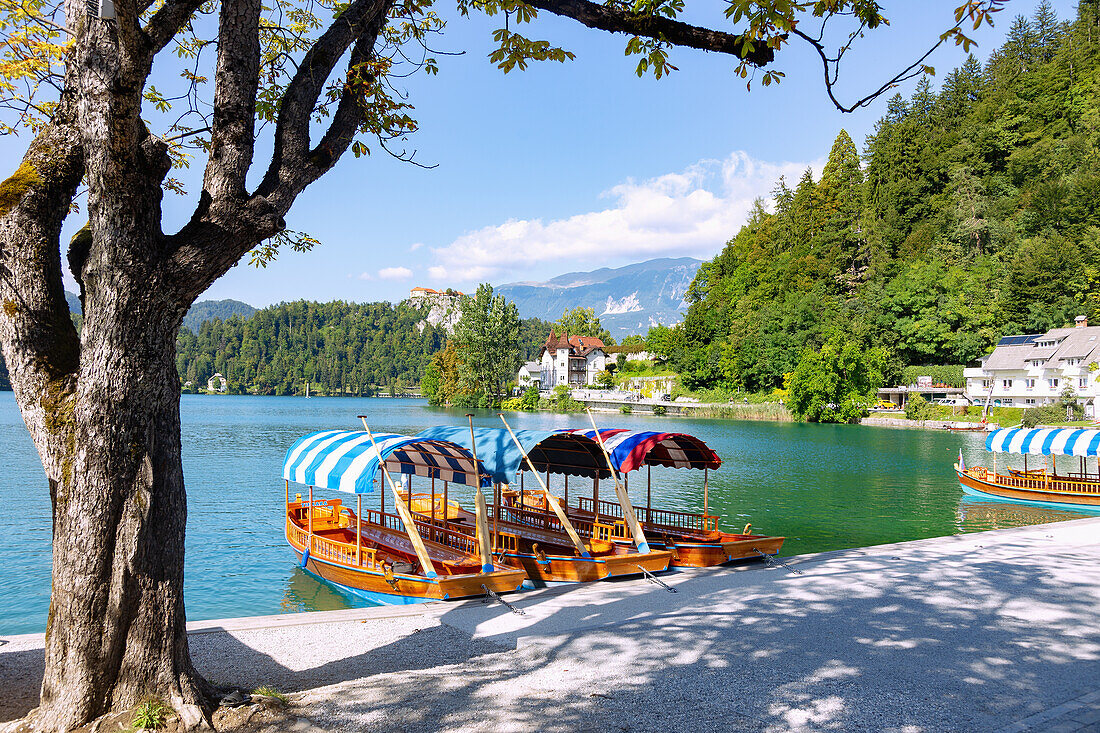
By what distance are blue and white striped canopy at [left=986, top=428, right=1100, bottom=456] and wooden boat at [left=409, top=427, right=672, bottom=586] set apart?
1912 cm

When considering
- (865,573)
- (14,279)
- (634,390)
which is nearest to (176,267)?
(14,279)

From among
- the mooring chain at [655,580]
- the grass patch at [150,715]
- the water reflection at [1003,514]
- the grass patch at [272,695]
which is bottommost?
the water reflection at [1003,514]

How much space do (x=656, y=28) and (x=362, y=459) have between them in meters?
10.5

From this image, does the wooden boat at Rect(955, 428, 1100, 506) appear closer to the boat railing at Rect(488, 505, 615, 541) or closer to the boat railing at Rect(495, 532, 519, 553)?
the boat railing at Rect(488, 505, 615, 541)

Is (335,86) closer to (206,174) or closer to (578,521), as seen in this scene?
(206,174)

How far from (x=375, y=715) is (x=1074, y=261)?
86450 millimetres

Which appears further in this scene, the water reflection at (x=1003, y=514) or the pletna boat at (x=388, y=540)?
the water reflection at (x=1003, y=514)

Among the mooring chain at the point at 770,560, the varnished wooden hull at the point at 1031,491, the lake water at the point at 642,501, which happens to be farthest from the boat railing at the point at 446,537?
the varnished wooden hull at the point at 1031,491

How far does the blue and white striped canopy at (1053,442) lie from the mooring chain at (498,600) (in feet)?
76.1

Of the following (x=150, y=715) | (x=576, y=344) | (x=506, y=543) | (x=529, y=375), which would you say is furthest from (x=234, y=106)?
(x=576, y=344)

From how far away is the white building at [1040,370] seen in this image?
60.5m

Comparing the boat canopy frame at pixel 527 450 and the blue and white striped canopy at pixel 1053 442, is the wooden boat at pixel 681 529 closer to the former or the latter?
the boat canopy frame at pixel 527 450

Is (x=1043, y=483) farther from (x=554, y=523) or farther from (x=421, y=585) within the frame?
(x=421, y=585)

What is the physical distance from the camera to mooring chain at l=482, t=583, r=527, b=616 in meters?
11.2
